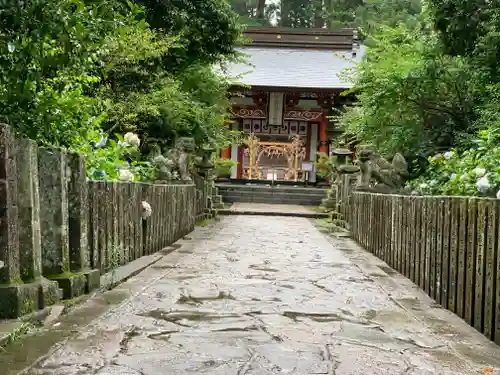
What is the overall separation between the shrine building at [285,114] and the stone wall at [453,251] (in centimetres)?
1642

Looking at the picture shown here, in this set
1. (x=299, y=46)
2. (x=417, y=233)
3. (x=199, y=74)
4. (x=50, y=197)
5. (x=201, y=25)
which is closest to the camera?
Result: (x=50, y=197)

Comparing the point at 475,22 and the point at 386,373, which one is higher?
the point at 475,22

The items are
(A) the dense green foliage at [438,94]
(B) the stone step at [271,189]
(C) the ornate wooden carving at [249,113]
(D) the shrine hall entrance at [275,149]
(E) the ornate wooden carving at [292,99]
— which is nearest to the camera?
(A) the dense green foliage at [438,94]

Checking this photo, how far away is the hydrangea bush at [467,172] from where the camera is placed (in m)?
7.33

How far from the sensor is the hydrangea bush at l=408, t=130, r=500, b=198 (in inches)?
289

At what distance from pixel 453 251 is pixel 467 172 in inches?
219

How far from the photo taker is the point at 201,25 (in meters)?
13.2

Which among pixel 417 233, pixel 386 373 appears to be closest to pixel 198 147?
pixel 417 233

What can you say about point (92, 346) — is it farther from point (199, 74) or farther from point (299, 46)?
point (299, 46)

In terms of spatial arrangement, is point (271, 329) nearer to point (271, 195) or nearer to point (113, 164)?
point (113, 164)

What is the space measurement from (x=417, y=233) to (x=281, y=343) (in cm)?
259

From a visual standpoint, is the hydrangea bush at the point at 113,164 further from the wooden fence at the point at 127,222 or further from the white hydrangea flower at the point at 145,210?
the white hydrangea flower at the point at 145,210

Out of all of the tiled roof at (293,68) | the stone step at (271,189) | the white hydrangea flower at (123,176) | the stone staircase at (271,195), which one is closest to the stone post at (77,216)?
the white hydrangea flower at (123,176)

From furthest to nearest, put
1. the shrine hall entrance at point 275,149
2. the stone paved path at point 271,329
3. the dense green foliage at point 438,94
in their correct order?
1. the shrine hall entrance at point 275,149
2. the dense green foliage at point 438,94
3. the stone paved path at point 271,329
